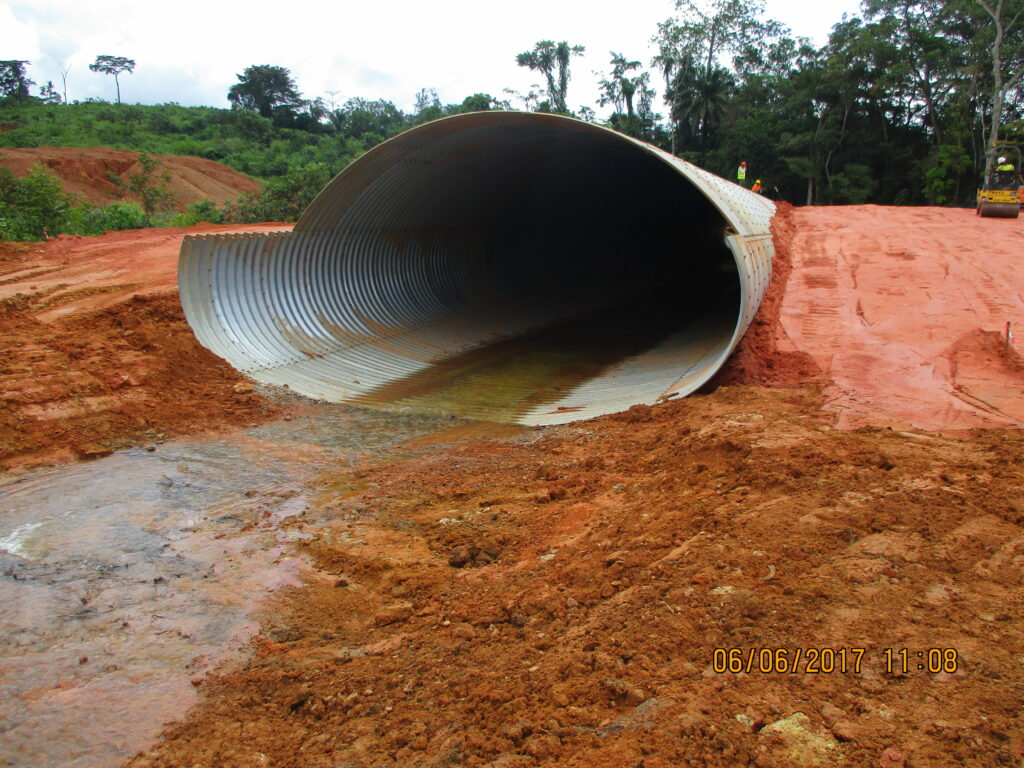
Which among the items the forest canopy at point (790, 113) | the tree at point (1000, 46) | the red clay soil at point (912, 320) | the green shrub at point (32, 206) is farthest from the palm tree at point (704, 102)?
the green shrub at point (32, 206)

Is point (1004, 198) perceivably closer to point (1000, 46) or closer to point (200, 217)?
point (1000, 46)

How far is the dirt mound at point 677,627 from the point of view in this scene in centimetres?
233

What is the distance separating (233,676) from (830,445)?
384cm

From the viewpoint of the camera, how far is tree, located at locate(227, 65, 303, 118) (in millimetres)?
53000

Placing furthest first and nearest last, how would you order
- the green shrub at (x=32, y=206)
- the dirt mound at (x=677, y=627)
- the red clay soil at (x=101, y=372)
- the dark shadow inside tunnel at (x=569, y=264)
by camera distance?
the green shrub at (x=32, y=206) < the dark shadow inside tunnel at (x=569, y=264) < the red clay soil at (x=101, y=372) < the dirt mound at (x=677, y=627)

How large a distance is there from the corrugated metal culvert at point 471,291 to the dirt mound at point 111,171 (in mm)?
18594

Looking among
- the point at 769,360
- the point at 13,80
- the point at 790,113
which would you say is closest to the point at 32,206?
the point at 769,360

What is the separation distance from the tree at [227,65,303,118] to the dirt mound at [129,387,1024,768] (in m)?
55.8

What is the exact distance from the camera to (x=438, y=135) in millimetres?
9312

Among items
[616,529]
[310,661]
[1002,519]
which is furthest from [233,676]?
[1002,519]

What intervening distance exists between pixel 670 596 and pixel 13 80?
6568 cm

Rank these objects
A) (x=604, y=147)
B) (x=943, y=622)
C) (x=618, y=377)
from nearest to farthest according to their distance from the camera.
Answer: (x=943, y=622) → (x=618, y=377) → (x=604, y=147)

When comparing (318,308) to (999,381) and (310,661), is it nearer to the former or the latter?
(310,661)
